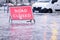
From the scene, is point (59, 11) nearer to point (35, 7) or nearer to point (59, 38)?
point (35, 7)

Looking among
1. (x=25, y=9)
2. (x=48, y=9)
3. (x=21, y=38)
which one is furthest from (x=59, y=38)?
(x=48, y=9)

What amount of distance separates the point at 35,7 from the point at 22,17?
49.5ft

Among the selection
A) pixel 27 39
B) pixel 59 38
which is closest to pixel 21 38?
pixel 27 39

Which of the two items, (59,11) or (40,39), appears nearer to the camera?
(40,39)

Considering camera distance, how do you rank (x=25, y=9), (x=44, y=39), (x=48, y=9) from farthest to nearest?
(x=48, y=9)
(x=25, y=9)
(x=44, y=39)

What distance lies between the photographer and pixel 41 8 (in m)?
32.3

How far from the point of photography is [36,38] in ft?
38.4

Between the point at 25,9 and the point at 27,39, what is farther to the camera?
the point at 25,9

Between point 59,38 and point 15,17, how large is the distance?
7.29 m

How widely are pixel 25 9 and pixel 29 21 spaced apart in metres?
1.24

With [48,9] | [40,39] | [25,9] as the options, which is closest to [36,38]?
[40,39]

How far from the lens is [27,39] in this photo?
11430 millimetres

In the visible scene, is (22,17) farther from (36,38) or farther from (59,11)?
(59,11)

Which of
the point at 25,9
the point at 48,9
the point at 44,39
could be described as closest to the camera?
the point at 44,39
